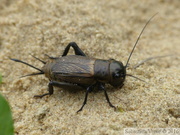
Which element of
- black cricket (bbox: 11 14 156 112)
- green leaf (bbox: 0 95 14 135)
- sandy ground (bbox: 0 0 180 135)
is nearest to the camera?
green leaf (bbox: 0 95 14 135)

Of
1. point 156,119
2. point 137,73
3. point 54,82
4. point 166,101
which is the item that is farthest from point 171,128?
point 54,82

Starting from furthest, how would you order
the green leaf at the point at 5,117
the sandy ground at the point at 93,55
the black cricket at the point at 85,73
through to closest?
the black cricket at the point at 85,73 → the sandy ground at the point at 93,55 → the green leaf at the point at 5,117

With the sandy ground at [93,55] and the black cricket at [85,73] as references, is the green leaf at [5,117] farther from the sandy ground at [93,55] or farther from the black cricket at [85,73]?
the black cricket at [85,73]

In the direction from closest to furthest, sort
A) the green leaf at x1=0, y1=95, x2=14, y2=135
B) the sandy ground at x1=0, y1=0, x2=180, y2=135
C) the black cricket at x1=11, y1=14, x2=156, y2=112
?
1. the green leaf at x1=0, y1=95, x2=14, y2=135
2. the sandy ground at x1=0, y1=0, x2=180, y2=135
3. the black cricket at x1=11, y1=14, x2=156, y2=112

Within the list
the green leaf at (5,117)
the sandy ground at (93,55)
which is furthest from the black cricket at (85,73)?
the green leaf at (5,117)

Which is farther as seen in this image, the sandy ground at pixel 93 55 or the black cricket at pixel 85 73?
the black cricket at pixel 85 73

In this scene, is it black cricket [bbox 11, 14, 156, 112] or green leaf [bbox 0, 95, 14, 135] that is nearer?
green leaf [bbox 0, 95, 14, 135]

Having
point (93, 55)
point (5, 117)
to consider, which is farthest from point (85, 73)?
point (5, 117)

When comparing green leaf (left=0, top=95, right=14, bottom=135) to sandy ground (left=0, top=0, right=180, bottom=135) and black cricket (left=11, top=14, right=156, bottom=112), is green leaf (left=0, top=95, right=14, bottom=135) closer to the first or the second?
→ sandy ground (left=0, top=0, right=180, bottom=135)

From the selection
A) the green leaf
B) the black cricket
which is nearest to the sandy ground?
the black cricket
